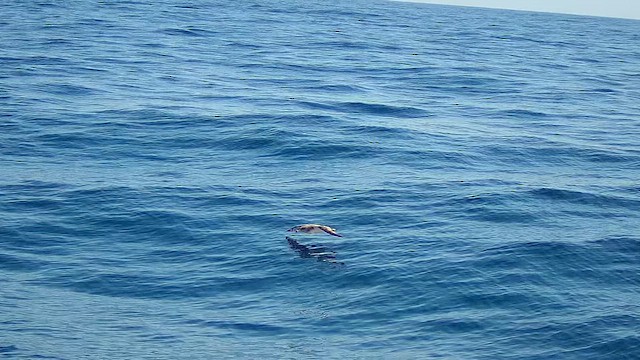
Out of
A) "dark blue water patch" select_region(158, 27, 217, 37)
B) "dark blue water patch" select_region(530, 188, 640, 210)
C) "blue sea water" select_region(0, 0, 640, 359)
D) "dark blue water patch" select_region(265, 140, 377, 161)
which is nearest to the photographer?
"blue sea water" select_region(0, 0, 640, 359)

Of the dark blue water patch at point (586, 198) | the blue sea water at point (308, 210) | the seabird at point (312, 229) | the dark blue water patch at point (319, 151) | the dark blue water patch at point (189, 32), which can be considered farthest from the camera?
the dark blue water patch at point (189, 32)

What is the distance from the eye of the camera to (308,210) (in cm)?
2448

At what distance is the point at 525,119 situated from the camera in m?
38.5

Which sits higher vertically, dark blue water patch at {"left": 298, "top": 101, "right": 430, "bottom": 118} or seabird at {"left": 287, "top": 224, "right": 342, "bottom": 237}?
seabird at {"left": 287, "top": 224, "right": 342, "bottom": 237}

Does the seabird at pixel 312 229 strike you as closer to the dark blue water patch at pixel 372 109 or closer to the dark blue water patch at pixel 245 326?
the dark blue water patch at pixel 245 326

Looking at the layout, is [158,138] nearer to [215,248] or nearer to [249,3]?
[215,248]

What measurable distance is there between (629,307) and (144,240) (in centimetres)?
1144

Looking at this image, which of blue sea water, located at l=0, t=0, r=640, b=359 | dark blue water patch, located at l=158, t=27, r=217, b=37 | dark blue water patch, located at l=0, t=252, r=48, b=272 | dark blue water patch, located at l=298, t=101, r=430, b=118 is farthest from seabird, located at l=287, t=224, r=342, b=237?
dark blue water patch, located at l=158, t=27, r=217, b=37

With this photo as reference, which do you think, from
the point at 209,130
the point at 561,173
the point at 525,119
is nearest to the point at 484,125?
the point at 525,119

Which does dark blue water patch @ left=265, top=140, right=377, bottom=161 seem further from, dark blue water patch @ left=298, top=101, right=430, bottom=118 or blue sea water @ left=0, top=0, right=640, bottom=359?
dark blue water patch @ left=298, top=101, right=430, bottom=118

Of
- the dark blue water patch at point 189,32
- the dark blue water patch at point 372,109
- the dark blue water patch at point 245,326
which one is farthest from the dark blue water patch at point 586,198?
the dark blue water patch at point 189,32

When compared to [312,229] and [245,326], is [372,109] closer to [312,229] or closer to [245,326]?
[312,229]

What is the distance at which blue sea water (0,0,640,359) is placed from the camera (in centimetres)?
1730

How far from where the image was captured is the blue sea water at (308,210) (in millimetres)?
17297
